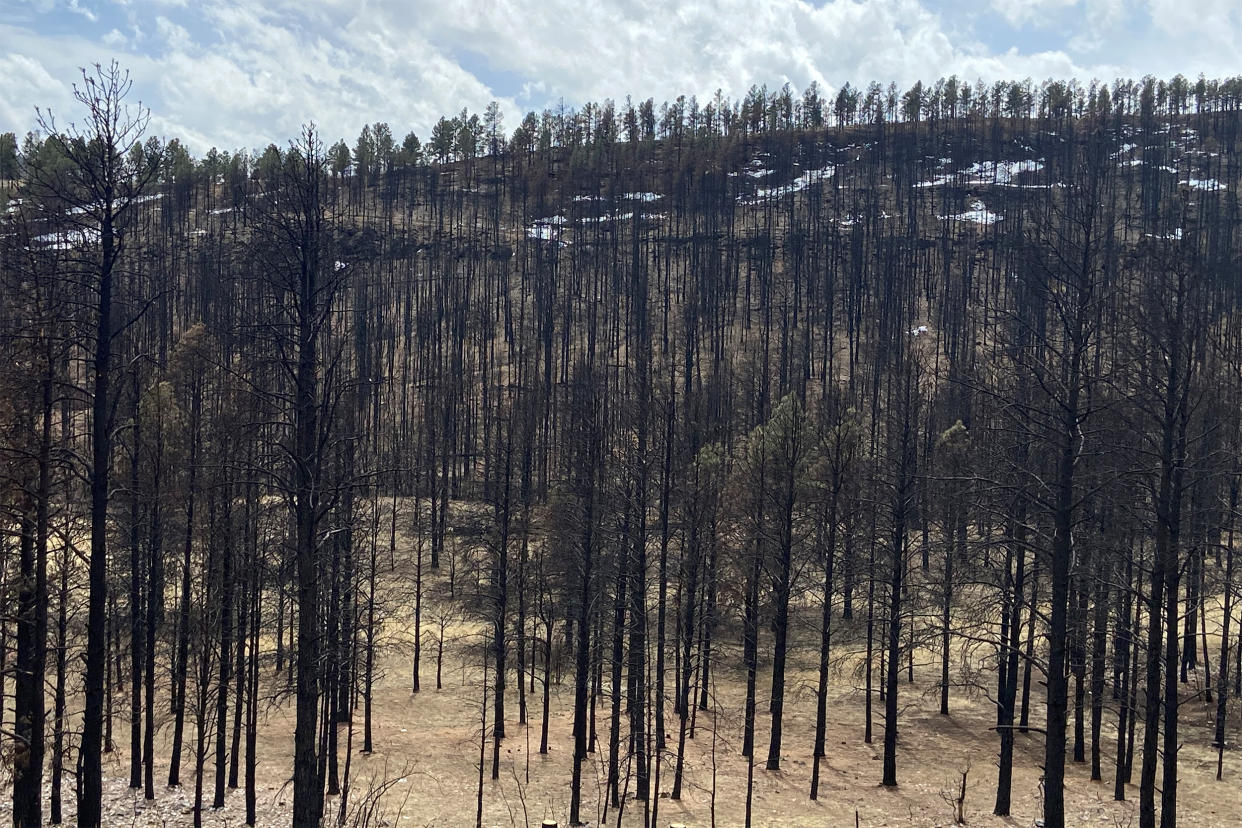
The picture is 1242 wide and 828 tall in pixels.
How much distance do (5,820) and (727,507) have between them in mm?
26433

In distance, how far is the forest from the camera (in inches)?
456

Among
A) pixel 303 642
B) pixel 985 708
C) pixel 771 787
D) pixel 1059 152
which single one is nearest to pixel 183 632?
pixel 303 642

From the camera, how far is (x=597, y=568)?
22.3m

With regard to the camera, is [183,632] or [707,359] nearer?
[183,632]

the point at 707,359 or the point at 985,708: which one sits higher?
the point at 707,359

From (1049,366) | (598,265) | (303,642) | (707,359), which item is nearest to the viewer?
(303,642)

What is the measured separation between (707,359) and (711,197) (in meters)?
50.1

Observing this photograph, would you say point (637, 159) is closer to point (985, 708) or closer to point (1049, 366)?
point (985, 708)

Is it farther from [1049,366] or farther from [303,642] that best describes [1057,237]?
Result: [303,642]

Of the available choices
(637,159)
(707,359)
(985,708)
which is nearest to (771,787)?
(985,708)

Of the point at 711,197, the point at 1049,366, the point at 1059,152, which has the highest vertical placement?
the point at 1059,152

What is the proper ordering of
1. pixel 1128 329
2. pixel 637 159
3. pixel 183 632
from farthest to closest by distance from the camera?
pixel 637 159, pixel 183 632, pixel 1128 329

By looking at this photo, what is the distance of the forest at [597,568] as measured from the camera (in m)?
11.6

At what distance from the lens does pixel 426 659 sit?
124 feet
